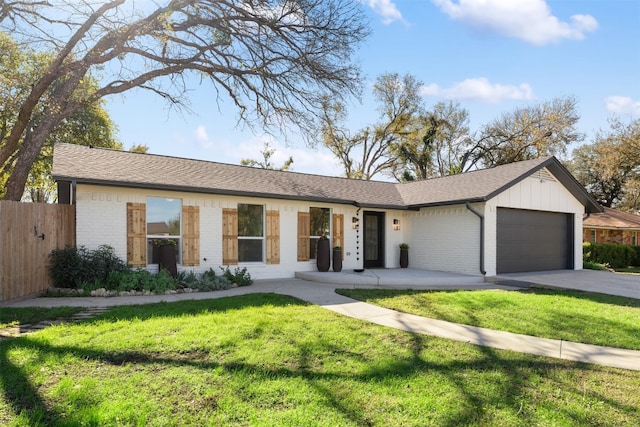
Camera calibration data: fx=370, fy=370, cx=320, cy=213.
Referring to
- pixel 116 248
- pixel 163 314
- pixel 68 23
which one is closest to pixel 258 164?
pixel 68 23

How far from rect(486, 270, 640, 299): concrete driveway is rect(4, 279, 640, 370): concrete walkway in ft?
10.6

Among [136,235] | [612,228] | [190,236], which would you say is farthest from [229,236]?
[612,228]

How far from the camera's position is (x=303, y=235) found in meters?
11.9

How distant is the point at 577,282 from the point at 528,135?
20.2 metres

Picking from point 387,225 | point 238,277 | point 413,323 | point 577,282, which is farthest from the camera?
point 387,225

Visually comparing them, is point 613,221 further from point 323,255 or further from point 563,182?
point 323,255

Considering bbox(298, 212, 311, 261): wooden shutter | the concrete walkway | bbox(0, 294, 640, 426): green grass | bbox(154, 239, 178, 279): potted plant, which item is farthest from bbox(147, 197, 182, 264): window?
bbox(0, 294, 640, 426): green grass

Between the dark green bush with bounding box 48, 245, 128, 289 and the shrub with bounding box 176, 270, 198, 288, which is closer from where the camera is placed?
the dark green bush with bounding box 48, 245, 128, 289

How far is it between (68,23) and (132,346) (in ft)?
39.4

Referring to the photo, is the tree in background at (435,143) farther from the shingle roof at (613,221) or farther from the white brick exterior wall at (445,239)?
the white brick exterior wall at (445,239)

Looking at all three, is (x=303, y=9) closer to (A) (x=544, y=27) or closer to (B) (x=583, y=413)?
(A) (x=544, y=27)

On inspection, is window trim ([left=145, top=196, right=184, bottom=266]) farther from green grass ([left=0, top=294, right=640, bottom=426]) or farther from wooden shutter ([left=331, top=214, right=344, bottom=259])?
wooden shutter ([left=331, top=214, right=344, bottom=259])

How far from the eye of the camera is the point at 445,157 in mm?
31938

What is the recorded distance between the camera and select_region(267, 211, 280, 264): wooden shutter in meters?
11.2
